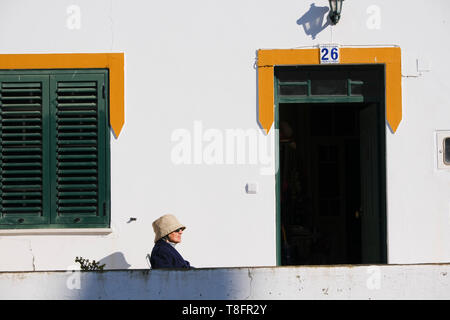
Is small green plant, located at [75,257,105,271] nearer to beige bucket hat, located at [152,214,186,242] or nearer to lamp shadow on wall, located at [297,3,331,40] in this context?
beige bucket hat, located at [152,214,186,242]

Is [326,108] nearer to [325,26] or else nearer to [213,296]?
[325,26]

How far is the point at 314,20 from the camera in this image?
638cm

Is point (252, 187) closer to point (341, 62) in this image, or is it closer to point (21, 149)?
point (341, 62)

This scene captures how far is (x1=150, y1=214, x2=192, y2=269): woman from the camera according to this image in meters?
5.11

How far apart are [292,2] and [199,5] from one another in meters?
0.93

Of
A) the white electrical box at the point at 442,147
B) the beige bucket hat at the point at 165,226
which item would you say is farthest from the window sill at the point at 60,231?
the white electrical box at the point at 442,147

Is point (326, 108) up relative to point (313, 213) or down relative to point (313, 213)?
up

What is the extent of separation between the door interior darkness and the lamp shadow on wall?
1480mm

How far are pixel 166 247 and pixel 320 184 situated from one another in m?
4.99

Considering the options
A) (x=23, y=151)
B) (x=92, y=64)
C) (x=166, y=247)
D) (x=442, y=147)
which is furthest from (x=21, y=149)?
(x=442, y=147)

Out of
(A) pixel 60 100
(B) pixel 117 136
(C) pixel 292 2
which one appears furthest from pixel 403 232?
(A) pixel 60 100

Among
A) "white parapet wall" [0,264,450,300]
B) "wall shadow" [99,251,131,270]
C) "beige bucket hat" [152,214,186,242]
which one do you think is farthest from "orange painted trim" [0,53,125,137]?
"white parapet wall" [0,264,450,300]

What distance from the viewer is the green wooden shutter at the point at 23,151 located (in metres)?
6.37

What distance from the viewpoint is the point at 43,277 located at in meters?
3.83
